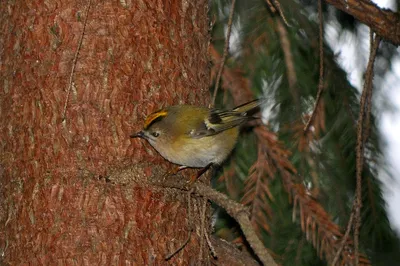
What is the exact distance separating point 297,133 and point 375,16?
84 cm

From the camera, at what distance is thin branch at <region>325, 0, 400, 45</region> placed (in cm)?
240

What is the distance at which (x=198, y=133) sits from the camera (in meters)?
3.04

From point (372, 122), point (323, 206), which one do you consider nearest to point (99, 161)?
point (323, 206)

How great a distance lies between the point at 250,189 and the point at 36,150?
3.64 feet

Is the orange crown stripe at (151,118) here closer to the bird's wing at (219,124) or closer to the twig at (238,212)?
the twig at (238,212)

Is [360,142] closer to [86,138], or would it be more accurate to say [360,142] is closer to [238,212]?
[238,212]

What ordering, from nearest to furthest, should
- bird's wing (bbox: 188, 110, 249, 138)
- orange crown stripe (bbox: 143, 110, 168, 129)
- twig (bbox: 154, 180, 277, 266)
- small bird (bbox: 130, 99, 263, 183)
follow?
twig (bbox: 154, 180, 277, 266) < orange crown stripe (bbox: 143, 110, 168, 129) < small bird (bbox: 130, 99, 263, 183) < bird's wing (bbox: 188, 110, 249, 138)

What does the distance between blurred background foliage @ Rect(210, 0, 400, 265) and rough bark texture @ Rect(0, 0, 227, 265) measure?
1.81ft

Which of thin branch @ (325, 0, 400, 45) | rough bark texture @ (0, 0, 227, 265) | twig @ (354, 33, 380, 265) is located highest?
thin branch @ (325, 0, 400, 45)

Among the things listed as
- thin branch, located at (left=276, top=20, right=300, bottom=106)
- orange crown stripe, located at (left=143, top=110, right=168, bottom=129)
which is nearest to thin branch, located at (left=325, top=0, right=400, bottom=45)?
thin branch, located at (left=276, top=20, right=300, bottom=106)

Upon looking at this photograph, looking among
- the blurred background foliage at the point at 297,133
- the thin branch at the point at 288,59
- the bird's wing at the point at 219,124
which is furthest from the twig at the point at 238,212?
the thin branch at the point at 288,59

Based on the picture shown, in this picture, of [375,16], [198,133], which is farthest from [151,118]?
[375,16]

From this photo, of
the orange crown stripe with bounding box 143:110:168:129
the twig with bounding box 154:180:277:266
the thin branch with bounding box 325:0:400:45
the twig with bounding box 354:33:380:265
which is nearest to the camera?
the twig with bounding box 154:180:277:266

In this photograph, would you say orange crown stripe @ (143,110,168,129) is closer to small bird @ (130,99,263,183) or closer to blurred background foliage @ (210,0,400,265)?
small bird @ (130,99,263,183)
